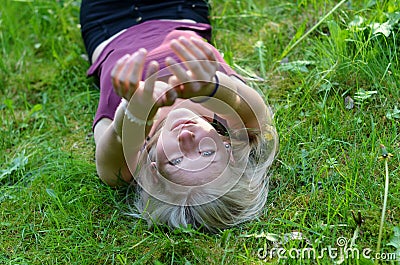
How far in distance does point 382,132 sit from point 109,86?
1400mm

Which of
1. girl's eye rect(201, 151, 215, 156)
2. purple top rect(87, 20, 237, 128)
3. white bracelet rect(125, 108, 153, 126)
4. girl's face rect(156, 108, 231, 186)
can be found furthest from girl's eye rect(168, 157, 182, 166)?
purple top rect(87, 20, 237, 128)

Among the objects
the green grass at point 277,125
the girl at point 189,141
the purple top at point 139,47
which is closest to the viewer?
the girl at point 189,141

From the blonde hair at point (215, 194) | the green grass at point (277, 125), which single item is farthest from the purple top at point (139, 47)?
the blonde hair at point (215, 194)

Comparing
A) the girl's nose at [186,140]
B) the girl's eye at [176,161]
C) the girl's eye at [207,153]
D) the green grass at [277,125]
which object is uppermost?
the girl's nose at [186,140]

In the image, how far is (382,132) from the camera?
111 inches

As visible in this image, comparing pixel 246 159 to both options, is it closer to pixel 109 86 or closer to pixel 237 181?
pixel 237 181

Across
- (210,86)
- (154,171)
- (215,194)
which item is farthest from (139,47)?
(215,194)

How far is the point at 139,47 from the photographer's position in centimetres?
319

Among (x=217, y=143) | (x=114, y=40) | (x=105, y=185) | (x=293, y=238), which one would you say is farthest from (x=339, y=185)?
(x=114, y=40)

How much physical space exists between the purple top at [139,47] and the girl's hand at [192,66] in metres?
0.66

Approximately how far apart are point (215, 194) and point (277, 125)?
644mm

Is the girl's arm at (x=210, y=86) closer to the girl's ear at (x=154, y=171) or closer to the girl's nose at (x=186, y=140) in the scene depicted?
the girl's nose at (x=186, y=140)

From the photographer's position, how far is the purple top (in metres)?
2.99

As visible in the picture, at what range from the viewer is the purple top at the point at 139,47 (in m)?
2.99
